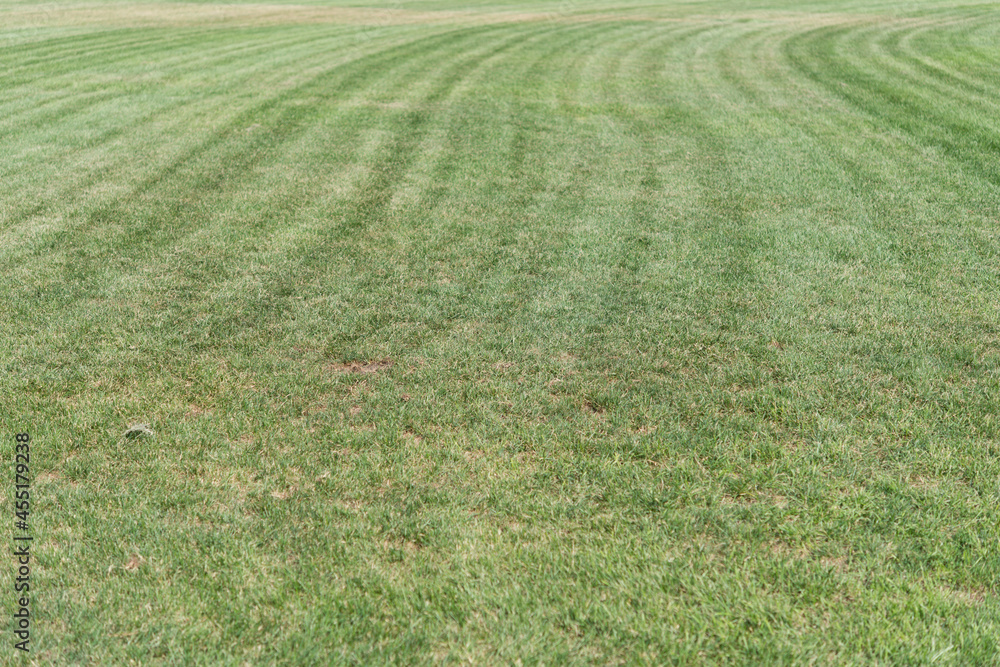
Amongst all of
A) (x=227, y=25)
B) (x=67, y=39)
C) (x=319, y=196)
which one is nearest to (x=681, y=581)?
(x=319, y=196)

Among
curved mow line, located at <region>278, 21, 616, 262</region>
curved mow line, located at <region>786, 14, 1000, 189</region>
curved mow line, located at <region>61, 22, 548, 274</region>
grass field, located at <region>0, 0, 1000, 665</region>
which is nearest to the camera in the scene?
grass field, located at <region>0, 0, 1000, 665</region>

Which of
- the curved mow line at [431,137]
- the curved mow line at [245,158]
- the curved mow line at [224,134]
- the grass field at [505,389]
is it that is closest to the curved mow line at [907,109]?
the grass field at [505,389]

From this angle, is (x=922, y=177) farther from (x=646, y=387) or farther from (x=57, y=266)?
(x=57, y=266)

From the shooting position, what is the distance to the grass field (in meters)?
3.42

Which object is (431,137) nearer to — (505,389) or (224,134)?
(224,134)

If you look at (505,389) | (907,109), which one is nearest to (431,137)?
(505,389)

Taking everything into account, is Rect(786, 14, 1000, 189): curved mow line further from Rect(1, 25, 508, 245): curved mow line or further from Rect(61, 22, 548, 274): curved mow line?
Rect(1, 25, 508, 245): curved mow line

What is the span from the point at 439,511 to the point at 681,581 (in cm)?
128

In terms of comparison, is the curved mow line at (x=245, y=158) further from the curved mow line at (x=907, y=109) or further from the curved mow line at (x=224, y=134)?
the curved mow line at (x=907, y=109)

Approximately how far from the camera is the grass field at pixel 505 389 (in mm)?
3424

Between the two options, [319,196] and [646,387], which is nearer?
[646,387]

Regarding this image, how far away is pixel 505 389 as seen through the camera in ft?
17.0

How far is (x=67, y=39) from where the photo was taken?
69.0 feet

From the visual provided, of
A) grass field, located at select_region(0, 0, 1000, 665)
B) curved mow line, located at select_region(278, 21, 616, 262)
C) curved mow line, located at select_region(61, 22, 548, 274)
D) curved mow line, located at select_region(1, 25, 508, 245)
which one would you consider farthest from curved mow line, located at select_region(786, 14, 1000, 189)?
curved mow line, located at select_region(1, 25, 508, 245)
